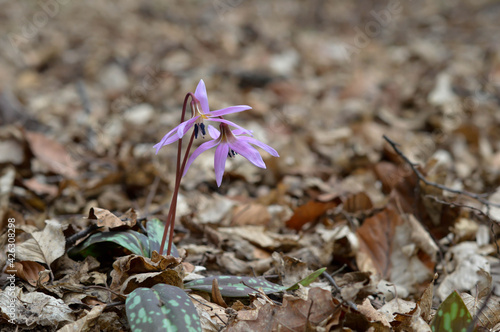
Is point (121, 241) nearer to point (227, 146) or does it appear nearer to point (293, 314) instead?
point (227, 146)

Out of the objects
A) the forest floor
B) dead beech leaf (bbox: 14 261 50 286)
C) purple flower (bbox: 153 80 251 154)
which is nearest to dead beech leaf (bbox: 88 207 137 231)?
the forest floor

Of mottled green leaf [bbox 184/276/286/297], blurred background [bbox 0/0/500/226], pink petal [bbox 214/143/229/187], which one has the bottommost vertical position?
blurred background [bbox 0/0/500/226]

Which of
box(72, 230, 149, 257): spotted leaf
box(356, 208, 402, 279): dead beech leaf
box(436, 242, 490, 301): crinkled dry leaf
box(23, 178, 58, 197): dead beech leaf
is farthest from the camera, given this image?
box(23, 178, 58, 197): dead beech leaf

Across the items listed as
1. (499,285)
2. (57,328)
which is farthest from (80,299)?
(499,285)

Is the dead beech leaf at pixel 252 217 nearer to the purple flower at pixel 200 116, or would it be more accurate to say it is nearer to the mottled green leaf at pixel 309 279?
the mottled green leaf at pixel 309 279

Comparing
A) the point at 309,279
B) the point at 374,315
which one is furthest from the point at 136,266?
the point at 374,315

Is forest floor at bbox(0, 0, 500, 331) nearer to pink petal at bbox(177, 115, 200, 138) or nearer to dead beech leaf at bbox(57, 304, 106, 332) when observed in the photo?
dead beech leaf at bbox(57, 304, 106, 332)
